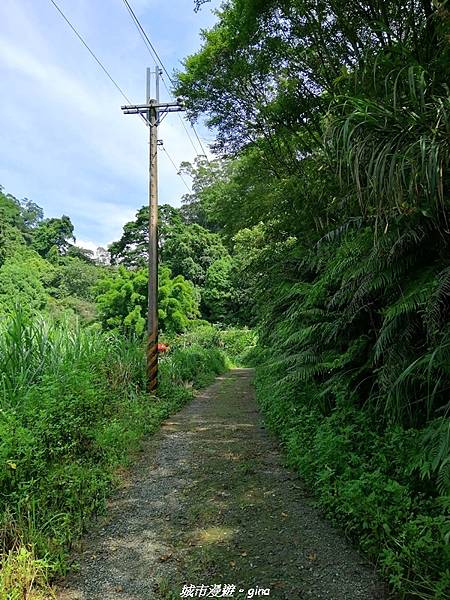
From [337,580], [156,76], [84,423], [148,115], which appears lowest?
[337,580]

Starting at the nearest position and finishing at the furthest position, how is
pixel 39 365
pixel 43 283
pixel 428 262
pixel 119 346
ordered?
pixel 428 262 < pixel 39 365 < pixel 119 346 < pixel 43 283

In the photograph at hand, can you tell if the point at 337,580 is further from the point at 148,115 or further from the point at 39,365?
the point at 148,115

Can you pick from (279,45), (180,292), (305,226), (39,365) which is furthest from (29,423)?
(180,292)

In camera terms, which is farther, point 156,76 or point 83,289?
point 83,289

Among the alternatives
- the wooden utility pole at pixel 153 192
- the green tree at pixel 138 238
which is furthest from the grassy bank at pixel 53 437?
the green tree at pixel 138 238

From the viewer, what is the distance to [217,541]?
2760 millimetres

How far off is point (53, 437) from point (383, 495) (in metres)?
2.64

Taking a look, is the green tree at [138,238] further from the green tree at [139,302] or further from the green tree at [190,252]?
the green tree at [139,302]

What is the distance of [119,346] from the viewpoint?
7.44 metres

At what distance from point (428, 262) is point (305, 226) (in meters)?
3.86

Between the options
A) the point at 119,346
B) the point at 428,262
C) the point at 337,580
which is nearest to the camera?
the point at 337,580

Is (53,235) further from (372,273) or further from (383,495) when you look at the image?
(383,495)

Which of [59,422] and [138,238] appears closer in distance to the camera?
[59,422]

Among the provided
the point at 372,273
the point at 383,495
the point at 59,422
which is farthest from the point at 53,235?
the point at 383,495
